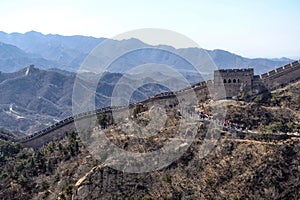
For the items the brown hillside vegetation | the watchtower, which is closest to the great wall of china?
the watchtower

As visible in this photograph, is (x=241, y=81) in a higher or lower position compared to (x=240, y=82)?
higher

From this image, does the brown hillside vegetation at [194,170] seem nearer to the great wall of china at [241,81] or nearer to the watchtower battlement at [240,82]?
the watchtower battlement at [240,82]

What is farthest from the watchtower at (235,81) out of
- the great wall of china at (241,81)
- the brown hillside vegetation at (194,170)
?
the brown hillside vegetation at (194,170)

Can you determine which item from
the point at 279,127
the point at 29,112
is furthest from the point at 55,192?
the point at 29,112

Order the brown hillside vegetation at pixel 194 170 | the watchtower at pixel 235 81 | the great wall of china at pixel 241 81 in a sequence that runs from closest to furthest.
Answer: the brown hillside vegetation at pixel 194 170
the watchtower at pixel 235 81
the great wall of china at pixel 241 81

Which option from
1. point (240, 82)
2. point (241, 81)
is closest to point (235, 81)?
point (240, 82)

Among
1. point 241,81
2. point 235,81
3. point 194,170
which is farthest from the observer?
point 235,81

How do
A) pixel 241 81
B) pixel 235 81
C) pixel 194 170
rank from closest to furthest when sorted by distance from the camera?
pixel 194 170, pixel 241 81, pixel 235 81

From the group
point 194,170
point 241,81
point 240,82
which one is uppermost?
point 241,81

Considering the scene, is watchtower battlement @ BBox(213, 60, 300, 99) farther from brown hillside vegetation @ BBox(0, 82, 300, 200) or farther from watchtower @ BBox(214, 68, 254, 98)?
brown hillside vegetation @ BBox(0, 82, 300, 200)

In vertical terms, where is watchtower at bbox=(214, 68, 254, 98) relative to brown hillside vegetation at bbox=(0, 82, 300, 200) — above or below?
above

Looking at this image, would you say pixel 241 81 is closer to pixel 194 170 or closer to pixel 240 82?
pixel 240 82
